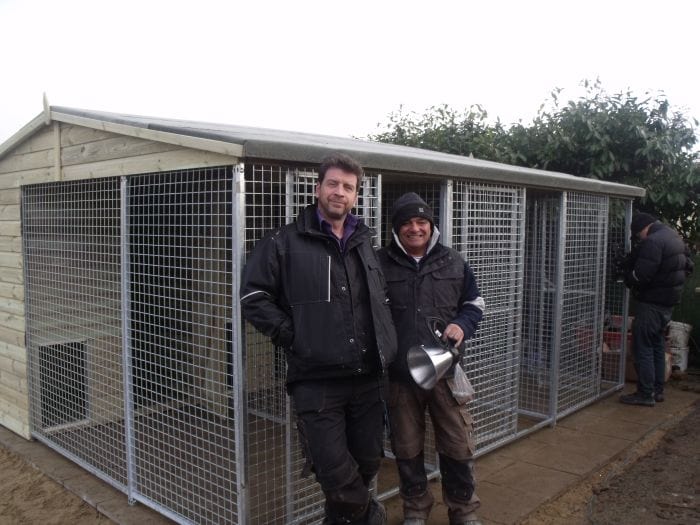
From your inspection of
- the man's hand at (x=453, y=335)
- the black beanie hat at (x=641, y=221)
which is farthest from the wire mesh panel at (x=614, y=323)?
the man's hand at (x=453, y=335)

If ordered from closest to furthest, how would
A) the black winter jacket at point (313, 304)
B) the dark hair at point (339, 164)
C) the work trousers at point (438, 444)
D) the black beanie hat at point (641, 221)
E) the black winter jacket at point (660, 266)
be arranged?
1. the black winter jacket at point (313, 304)
2. the dark hair at point (339, 164)
3. the work trousers at point (438, 444)
4. the black winter jacket at point (660, 266)
5. the black beanie hat at point (641, 221)

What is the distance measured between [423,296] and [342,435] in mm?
938

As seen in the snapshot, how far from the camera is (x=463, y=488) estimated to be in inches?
148

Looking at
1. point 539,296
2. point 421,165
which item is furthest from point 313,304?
point 539,296

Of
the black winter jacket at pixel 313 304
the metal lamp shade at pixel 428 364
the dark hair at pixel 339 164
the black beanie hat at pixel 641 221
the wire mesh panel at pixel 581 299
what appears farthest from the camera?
the black beanie hat at pixel 641 221

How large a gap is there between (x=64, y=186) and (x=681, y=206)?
293 inches

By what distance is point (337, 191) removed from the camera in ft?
10.2

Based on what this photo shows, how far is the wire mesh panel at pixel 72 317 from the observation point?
490cm

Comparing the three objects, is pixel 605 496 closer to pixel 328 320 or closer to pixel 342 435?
pixel 342 435

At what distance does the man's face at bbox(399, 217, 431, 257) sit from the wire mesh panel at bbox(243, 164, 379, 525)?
1.28ft

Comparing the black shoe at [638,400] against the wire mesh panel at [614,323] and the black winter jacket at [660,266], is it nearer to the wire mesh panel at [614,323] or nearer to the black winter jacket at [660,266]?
the wire mesh panel at [614,323]

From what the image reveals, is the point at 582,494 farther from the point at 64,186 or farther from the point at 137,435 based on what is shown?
the point at 64,186

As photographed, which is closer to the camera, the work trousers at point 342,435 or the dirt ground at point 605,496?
the work trousers at point 342,435

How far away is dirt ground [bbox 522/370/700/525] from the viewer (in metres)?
4.19
